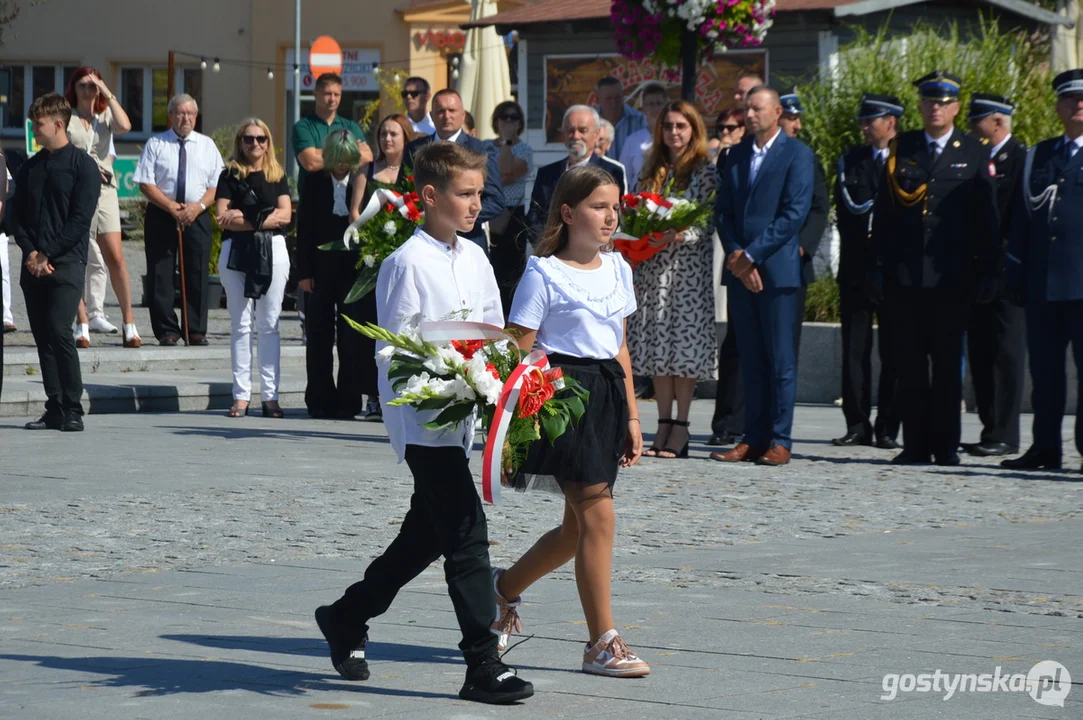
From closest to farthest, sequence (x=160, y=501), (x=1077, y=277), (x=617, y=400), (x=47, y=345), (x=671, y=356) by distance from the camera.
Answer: (x=617, y=400) < (x=160, y=501) < (x=1077, y=277) < (x=671, y=356) < (x=47, y=345)

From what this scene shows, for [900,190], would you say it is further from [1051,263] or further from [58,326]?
[58,326]

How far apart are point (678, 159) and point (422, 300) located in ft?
20.3

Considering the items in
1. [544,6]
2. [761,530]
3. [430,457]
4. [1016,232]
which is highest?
[544,6]

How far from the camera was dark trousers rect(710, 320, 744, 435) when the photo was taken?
12.4 meters

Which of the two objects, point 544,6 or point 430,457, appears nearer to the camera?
point 430,457

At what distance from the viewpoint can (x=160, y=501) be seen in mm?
8977

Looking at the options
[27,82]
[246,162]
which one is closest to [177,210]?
[246,162]

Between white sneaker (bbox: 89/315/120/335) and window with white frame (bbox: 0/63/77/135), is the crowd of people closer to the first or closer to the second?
white sneaker (bbox: 89/315/120/335)

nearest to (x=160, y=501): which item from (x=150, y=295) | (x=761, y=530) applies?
(x=761, y=530)

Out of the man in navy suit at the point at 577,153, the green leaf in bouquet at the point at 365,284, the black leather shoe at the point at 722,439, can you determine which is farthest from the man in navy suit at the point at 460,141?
the black leather shoe at the point at 722,439

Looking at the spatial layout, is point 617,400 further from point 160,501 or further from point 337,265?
point 337,265

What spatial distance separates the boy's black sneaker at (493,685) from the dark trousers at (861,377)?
7553 mm

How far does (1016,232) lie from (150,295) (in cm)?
861

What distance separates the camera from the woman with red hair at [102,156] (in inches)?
646
